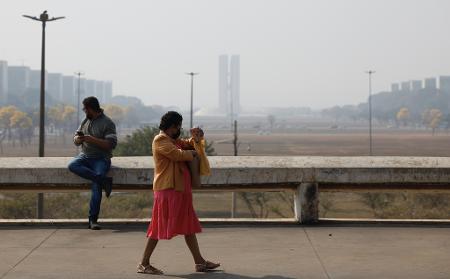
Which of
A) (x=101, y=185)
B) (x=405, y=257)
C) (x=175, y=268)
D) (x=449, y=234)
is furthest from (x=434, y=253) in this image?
(x=101, y=185)

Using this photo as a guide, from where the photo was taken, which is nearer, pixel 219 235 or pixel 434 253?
pixel 434 253

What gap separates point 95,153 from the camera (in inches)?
319

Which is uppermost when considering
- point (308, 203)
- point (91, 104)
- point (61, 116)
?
point (61, 116)

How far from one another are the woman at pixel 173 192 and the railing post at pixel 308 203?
2.42m

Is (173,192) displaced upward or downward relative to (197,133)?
downward

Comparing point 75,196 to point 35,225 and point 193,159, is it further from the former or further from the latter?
point 193,159

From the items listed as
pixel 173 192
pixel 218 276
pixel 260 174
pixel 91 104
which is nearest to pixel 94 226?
pixel 91 104

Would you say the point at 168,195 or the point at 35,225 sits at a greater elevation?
the point at 168,195

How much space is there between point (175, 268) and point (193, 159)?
937mm

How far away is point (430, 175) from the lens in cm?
831

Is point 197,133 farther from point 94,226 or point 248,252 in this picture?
point 94,226

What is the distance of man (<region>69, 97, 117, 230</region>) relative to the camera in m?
8.02

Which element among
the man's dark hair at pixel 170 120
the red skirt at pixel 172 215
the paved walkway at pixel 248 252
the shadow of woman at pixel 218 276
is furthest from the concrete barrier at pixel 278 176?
the shadow of woman at pixel 218 276

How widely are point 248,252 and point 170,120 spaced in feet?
5.14
